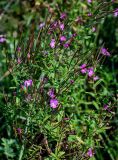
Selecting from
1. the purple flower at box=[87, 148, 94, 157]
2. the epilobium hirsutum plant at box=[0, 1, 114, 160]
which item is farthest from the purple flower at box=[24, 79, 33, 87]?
the purple flower at box=[87, 148, 94, 157]

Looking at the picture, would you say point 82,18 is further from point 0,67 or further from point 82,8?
point 0,67

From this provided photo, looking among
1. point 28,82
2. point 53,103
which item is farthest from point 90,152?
point 28,82

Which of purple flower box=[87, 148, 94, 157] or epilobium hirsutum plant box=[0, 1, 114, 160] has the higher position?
epilobium hirsutum plant box=[0, 1, 114, 160]

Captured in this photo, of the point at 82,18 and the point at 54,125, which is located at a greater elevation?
the point at 82,18

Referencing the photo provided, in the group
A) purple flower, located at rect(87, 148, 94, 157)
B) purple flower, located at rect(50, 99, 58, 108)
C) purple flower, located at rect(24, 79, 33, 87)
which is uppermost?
purple flower, located at rect(24, 79, 33, 87)

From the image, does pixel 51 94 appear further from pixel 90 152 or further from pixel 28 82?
pixel 90 152

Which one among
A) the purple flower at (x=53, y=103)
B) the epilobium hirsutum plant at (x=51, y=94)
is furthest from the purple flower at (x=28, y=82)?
the purple flower at (x=53, y=103)

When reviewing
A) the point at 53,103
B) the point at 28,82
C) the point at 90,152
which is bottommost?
the point at 90,152

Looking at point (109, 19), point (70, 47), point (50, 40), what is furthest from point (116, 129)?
point (109, 19)

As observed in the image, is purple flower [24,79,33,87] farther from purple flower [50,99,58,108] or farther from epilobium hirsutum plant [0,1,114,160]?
purple flower [50,99,58,108]

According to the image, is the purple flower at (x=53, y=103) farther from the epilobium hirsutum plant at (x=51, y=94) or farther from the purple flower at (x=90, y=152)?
the purple flower at (x=90, y=152)

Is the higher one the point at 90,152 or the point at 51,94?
the point at 51,94
